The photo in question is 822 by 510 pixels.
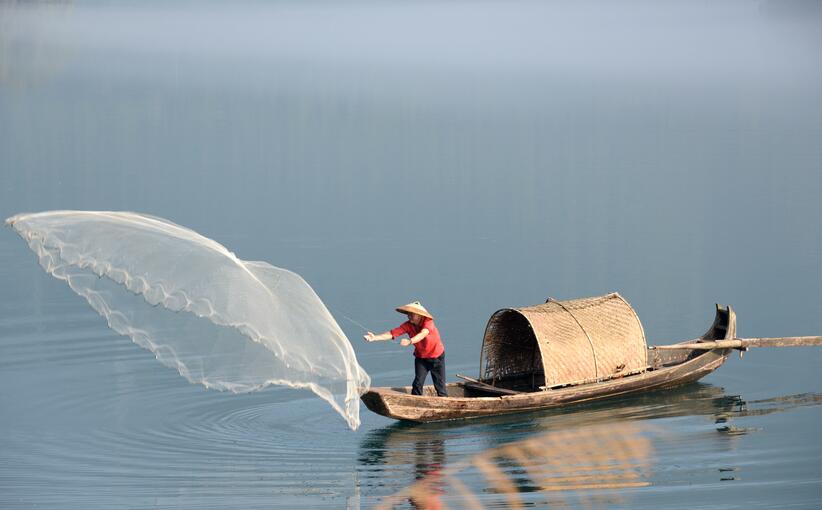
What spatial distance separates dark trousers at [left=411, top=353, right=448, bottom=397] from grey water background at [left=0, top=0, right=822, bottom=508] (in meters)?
0.62

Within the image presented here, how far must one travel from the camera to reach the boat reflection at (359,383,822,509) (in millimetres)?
12961

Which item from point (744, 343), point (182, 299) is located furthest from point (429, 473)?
point (744, 343)

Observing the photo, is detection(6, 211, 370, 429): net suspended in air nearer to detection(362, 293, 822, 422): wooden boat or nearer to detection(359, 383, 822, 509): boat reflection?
detection(359, 383, 822, 509): boat reflection

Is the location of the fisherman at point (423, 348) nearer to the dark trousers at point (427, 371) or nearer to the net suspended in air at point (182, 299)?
the dark trousers at point (427, 371)

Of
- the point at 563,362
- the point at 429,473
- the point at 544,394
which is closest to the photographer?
the point at 429,473

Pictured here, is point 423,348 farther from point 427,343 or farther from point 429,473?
point 429,473

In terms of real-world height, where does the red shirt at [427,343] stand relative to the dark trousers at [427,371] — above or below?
above

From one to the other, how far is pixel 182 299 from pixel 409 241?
45.9 ft

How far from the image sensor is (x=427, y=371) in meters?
15.7

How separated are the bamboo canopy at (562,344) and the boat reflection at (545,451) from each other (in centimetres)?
48

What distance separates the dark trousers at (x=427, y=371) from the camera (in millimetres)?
15570

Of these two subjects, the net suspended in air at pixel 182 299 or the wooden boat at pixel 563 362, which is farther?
the wooden boat at pixel 563 362

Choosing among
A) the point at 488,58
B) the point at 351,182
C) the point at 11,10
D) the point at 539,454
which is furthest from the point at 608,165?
the point at 11,10

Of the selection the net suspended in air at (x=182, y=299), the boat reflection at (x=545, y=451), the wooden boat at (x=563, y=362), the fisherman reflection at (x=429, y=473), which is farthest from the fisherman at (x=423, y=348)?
the net suspended in air at (x=182, y=299)
